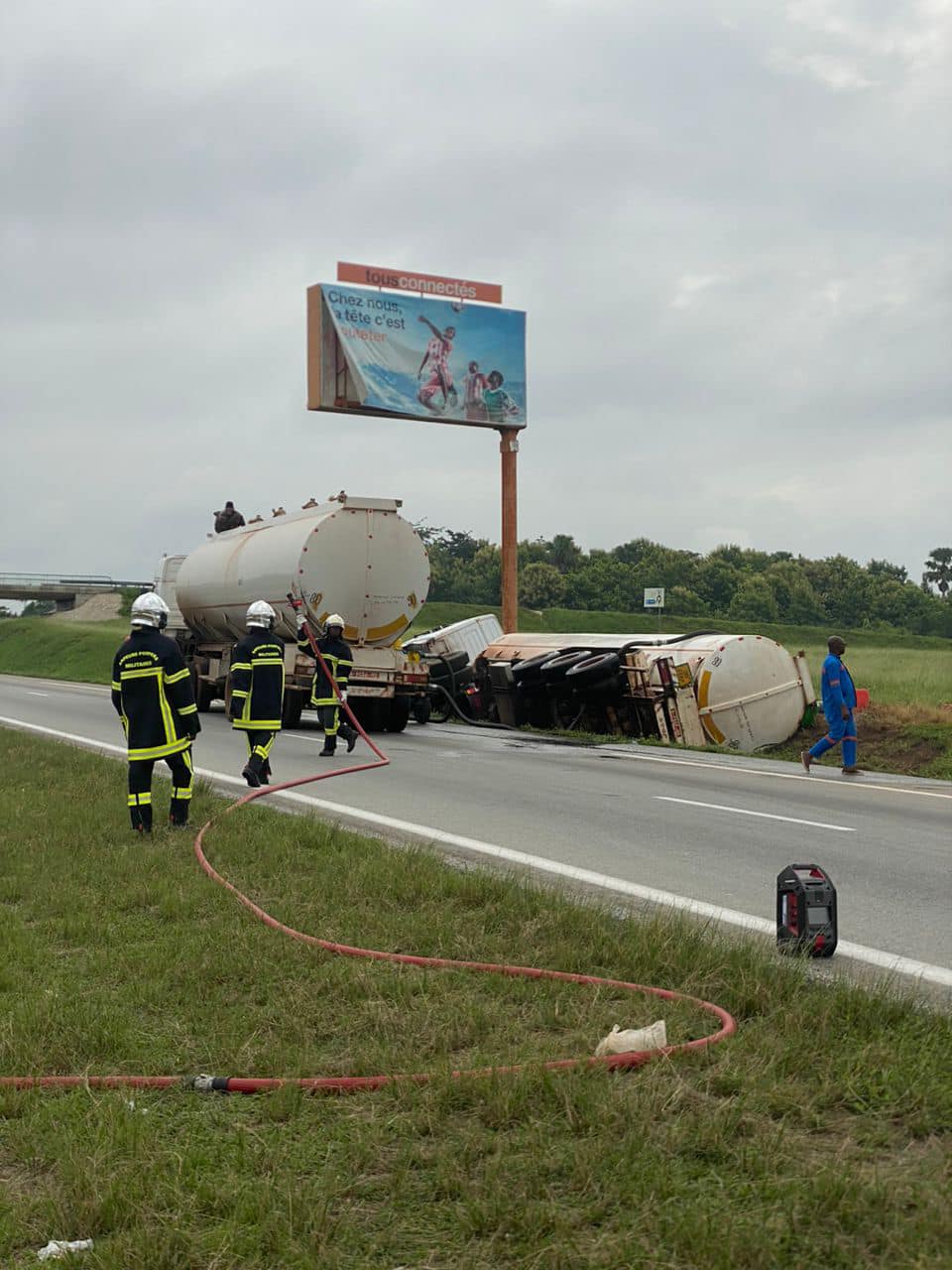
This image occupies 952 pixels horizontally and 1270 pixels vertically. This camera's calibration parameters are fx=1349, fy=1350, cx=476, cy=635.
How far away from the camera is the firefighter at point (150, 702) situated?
9.73 meters

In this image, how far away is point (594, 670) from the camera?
22.6m

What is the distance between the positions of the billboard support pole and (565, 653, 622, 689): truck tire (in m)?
10.8

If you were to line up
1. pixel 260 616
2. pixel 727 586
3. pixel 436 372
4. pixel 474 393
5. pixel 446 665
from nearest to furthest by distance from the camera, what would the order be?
pixel 260 616 → pixel 446 665 → pixel 436 372 → pixel 474 393 → pixel 727 586

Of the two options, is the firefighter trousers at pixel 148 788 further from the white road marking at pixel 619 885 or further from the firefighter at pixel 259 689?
the firefighter at pixel 259 689

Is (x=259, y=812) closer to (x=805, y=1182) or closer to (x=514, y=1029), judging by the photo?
Answer: (x=514, y=1029)

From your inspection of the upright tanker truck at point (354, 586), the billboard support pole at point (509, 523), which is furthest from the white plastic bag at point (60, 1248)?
the billboard support pole at point (509, 523)

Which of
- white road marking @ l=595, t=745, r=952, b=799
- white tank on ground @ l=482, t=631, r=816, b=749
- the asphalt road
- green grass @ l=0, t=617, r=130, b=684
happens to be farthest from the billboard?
green grass @ l=0, t=617, r=130, b=684

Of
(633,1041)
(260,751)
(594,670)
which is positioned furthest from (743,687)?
(633,1041)

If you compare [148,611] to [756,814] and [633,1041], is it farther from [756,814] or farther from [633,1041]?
[633,1041]

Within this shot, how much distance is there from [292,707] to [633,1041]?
60.0 feet

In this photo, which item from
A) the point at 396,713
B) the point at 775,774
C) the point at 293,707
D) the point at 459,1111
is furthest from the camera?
the point at 293,707

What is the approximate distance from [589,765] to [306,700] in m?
7.17

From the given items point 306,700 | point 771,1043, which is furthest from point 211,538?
point 771,1043

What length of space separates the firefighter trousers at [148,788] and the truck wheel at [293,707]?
11.7m
